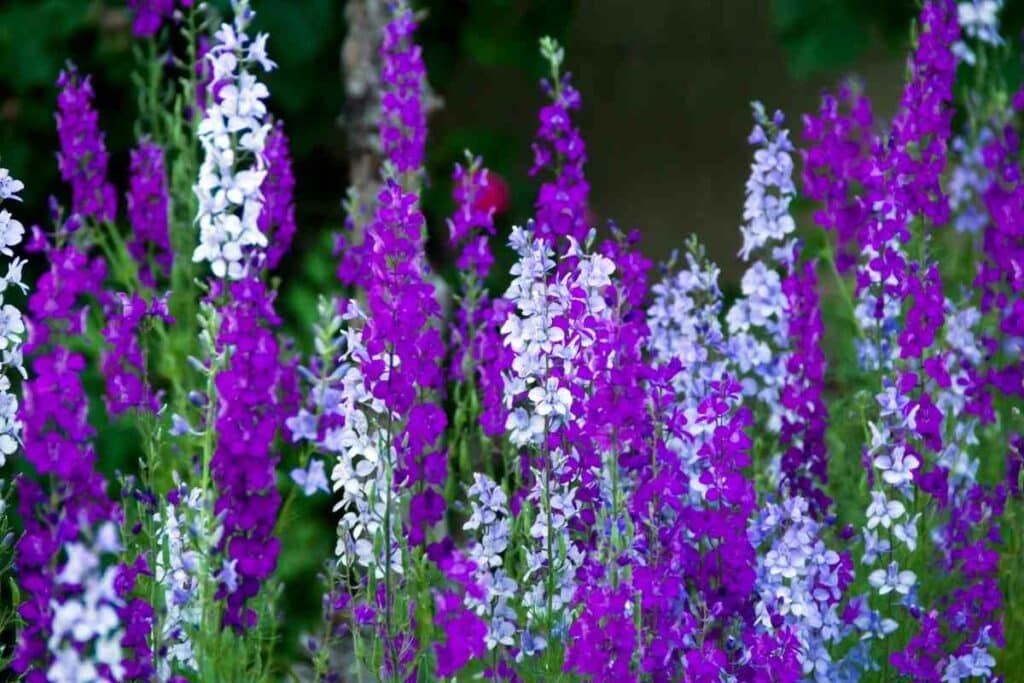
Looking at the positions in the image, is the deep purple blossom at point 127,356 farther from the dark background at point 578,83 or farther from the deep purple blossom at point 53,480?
the dark background at point 578,83

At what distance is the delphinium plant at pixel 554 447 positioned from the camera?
2.52 m

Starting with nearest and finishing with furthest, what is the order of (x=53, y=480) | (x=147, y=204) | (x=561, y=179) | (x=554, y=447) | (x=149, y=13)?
1. (x=554, y=447)
2. (x=53, y=480)
3. (x=561, y=179)
4. (x=147, y=204)
5. (x=149, y=13)

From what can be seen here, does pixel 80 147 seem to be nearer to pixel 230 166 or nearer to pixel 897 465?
pixel 230 166

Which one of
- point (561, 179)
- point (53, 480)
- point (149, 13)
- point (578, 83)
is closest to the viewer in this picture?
point (53, 480)

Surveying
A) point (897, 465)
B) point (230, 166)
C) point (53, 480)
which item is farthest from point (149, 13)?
point (897, 465)

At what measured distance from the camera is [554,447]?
2.52m

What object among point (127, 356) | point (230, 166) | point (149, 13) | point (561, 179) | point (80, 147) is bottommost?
point (127, 356)

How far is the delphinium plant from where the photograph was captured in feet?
8.26

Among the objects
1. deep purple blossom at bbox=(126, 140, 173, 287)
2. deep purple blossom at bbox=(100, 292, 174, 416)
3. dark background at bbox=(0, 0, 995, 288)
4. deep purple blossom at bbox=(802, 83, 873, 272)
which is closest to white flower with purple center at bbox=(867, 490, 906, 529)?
deep purple blossom at bbox=(802, 83, 873, 272)

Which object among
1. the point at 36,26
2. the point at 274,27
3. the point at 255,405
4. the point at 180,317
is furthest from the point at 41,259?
the point at 255,405

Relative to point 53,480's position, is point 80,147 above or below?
above

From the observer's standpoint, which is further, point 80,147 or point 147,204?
point 147,204

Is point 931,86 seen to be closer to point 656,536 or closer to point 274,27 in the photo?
point 656,536

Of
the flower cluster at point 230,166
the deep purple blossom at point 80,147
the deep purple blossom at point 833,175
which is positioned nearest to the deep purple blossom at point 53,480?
the flower cluster at point 230,166
